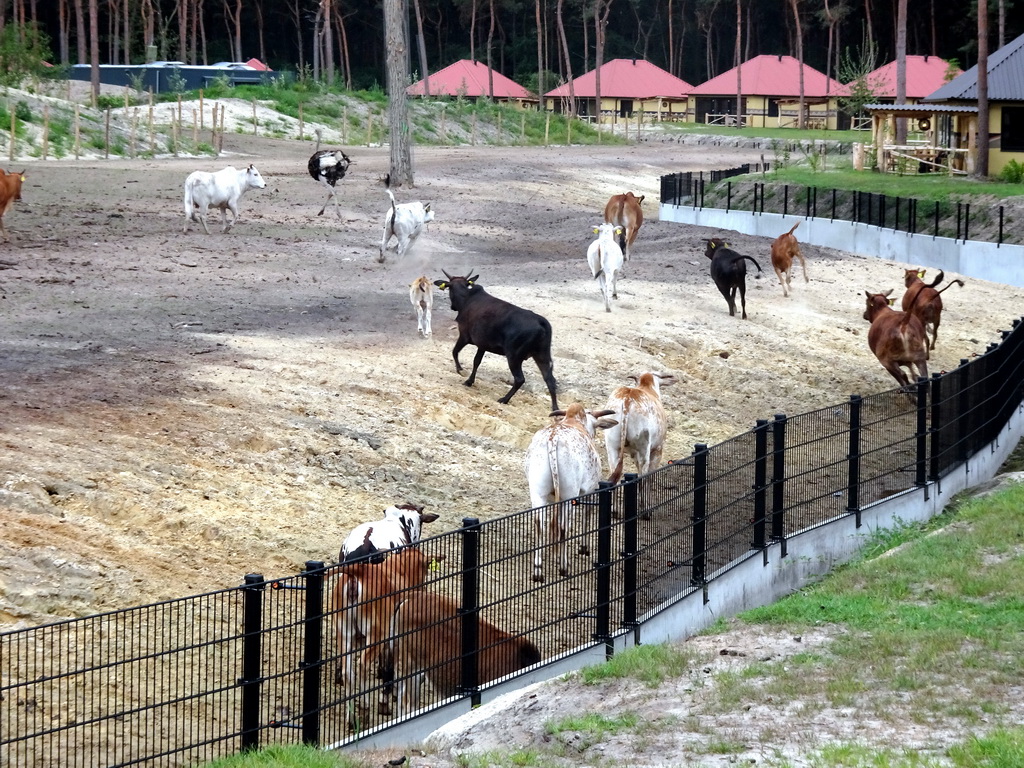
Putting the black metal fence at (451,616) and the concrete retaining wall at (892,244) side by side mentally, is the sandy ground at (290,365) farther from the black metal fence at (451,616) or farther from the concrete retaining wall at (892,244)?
the concrete retaining wall at (892,244)

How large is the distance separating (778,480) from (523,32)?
104 meters

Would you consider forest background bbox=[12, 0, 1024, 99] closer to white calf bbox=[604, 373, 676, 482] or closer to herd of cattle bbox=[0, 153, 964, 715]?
herd of cattle bbox=[0, 153, 964, 715]

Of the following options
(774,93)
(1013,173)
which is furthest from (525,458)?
(774,93)

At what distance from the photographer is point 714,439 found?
695 inches

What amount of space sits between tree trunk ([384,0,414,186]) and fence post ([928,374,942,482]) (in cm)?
2378

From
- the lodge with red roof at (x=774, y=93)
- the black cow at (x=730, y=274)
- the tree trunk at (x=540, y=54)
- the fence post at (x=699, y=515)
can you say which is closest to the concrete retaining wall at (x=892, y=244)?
the black cow at (x=730, y=274)

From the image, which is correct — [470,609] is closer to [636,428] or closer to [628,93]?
[636,428]

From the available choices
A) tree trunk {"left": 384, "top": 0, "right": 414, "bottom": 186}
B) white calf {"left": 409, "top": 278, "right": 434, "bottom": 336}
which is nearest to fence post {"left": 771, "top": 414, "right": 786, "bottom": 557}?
white calf {"left": 409, "top": 278, "right": 434, "bottom": 336}

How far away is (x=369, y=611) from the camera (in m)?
8.40

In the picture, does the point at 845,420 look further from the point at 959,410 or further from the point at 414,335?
the point at 414,335

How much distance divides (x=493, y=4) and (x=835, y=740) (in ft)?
325

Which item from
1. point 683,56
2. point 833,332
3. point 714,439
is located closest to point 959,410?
point 714,439

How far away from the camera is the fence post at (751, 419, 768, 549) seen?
37.6 feet

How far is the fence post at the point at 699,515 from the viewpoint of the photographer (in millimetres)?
10586
